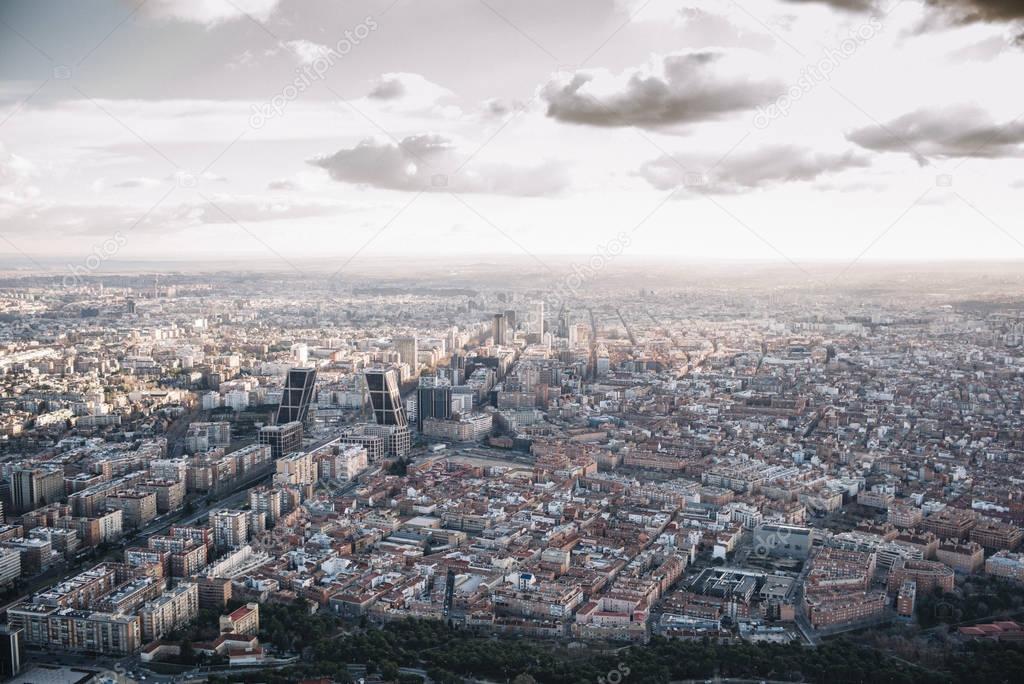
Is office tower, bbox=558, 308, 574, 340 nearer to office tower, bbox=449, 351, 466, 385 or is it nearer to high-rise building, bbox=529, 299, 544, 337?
high-rise building, bbox=529, 299, 544, 337

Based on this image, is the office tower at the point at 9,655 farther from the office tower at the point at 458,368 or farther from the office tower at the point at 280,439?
the office tower at the point at 458,368

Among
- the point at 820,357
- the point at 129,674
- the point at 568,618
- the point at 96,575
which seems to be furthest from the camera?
the point at 820,357

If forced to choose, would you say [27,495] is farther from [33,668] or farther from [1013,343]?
[1013,343]

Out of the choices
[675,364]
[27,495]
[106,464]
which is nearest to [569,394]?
→ [675,364]

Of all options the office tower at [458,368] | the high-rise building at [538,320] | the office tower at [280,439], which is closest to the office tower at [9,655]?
the office tower at [280,439]

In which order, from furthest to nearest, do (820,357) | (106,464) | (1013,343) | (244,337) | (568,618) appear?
1. (244,337)
2. (820,357)
3. (1013,343)
4. (106,464)
5. (568,618)

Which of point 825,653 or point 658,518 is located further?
point 658,518
